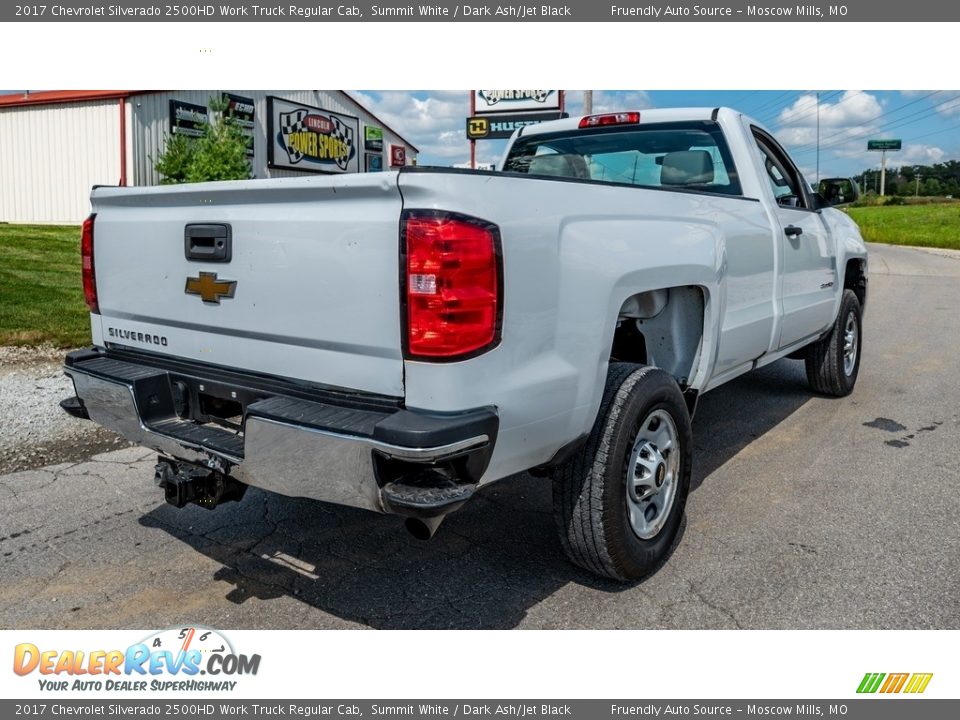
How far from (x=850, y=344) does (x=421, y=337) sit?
5.36m

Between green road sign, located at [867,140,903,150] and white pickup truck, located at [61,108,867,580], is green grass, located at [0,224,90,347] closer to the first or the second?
white pickup truck, located at [61,108,867,580]

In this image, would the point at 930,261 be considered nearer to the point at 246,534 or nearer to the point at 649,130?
the point at 649,130

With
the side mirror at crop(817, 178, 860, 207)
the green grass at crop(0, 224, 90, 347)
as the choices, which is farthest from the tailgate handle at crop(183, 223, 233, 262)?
the green grass at crop(0, 224, 90, 347)

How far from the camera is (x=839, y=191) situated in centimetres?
606

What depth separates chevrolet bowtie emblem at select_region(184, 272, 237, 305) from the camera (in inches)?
122

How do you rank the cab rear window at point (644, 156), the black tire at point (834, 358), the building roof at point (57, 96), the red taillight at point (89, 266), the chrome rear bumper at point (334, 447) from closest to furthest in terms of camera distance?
1. the chrome rear bumper at point (334, 447)
2. the red taillight at point (89, 266)
3. the cab rear window at point (644, 156)
4. the black tire at point (834, 358)
5. the building roof at point (57, 96)

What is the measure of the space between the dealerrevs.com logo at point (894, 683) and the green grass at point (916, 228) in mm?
35907

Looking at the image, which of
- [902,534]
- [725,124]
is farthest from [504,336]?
[725,124]

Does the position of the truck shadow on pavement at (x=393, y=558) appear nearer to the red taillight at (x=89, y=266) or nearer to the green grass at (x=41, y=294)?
the red taillight at (x=89, y=266)

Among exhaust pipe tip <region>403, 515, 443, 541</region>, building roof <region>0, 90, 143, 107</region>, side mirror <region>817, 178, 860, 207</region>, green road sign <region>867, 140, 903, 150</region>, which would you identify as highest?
green road sign <region>867, 140, 903, 150</region>

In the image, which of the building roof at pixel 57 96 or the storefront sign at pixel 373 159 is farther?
the storefront sign at pixel 373 159

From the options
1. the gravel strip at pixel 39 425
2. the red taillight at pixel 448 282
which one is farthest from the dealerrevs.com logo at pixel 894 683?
the gravel strip at pixel 39 425

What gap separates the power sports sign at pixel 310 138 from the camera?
31375 millimetres

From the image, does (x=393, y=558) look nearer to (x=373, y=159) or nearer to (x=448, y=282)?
(x=448, y=282)
